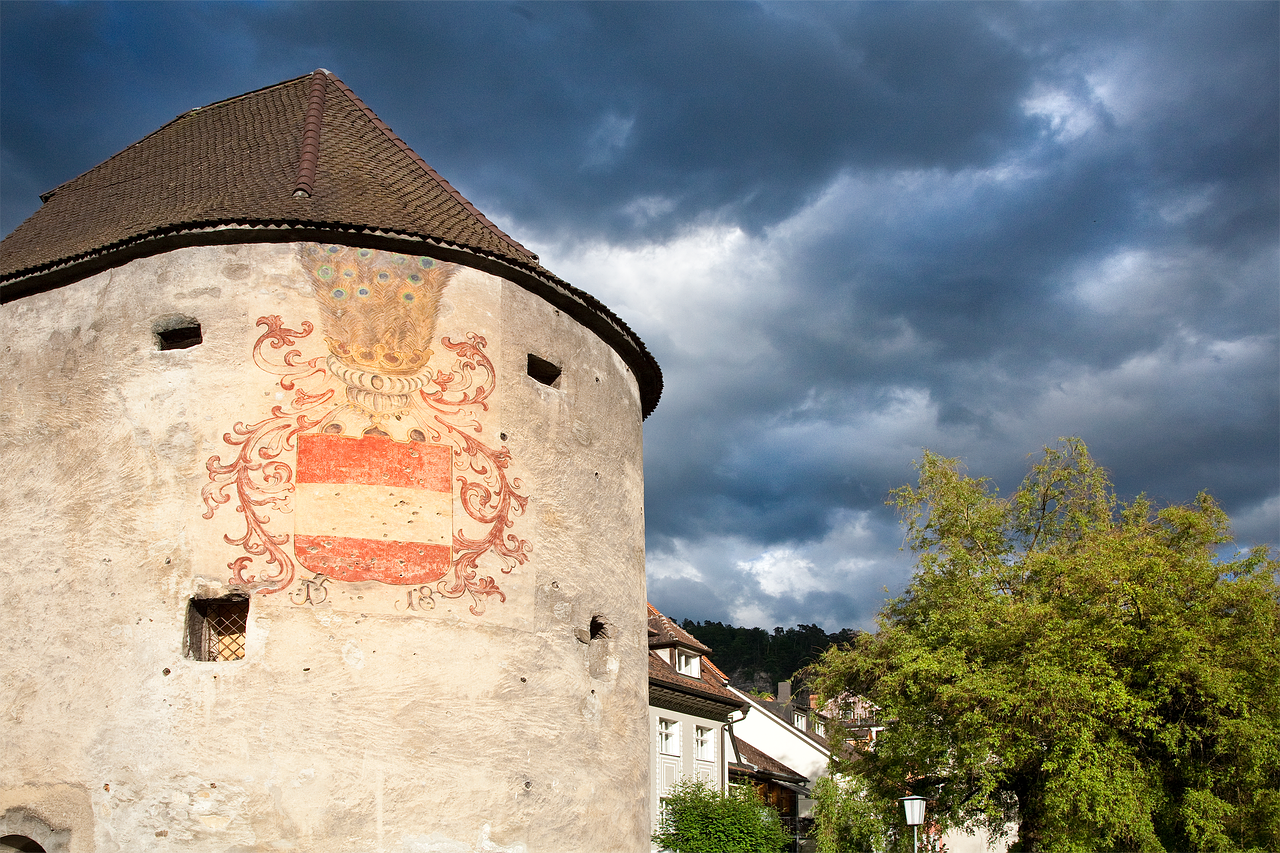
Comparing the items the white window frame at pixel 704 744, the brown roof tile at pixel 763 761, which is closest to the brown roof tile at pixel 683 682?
the white window frame at pixel 704 744

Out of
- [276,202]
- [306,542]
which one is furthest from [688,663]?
[276,202]

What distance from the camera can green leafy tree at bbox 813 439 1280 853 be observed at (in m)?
13.5

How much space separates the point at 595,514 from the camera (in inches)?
415

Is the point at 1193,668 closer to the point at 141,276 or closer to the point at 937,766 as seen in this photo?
the point at 937,766

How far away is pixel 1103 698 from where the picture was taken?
13547 millimetres

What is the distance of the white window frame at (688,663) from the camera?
926 inches

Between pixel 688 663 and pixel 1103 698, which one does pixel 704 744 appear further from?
pixel 1103 698

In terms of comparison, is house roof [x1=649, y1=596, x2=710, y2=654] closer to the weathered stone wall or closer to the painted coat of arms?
the weathered stone wall

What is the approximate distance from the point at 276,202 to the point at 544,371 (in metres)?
2.98

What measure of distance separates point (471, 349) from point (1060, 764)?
31.4 ft

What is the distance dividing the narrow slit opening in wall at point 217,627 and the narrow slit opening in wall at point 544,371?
11.4ft

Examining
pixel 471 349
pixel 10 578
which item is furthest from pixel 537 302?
pixel 10 578

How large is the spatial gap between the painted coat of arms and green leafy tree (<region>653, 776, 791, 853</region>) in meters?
11.4

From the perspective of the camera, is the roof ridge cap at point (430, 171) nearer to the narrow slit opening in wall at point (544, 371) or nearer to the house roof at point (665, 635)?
the narrow slit opening in wall at point (544, 371)
